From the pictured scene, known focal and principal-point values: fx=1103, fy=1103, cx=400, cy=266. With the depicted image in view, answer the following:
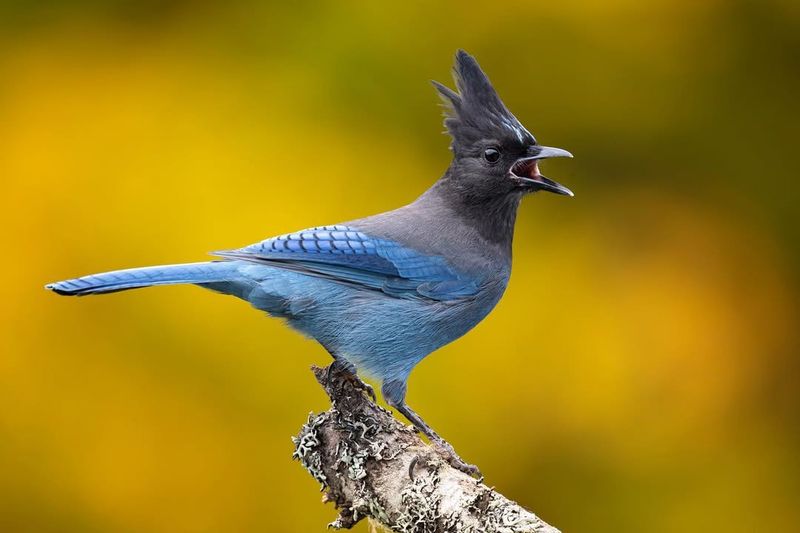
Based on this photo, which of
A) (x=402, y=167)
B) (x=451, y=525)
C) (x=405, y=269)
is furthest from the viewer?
(x=402, y=167)

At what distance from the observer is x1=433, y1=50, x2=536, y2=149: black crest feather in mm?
3781

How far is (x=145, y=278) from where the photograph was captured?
3219 millimetres

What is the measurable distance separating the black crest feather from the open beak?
0.06 m

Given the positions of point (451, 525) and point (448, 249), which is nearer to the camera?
point (451, 525)

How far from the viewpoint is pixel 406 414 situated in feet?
11.7

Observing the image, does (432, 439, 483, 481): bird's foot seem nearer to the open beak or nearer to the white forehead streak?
the open beak

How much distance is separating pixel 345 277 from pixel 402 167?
4.48 ft

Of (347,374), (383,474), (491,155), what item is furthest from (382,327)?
(491,155)

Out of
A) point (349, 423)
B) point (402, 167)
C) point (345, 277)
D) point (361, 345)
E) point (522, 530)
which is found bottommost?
point (522, 530)

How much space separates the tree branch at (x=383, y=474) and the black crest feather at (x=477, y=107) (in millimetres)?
1017

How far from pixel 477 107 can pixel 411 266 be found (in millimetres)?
611

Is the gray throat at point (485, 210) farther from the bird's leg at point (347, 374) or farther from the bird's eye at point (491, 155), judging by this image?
the bird's leg at point (347, 374)

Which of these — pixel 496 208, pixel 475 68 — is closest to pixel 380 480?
pixel 496 208

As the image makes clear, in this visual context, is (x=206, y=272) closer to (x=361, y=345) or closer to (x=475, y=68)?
(x=361, y=345)
